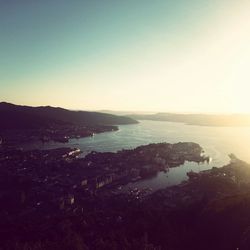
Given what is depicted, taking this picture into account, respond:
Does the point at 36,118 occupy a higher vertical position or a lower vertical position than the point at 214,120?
higher

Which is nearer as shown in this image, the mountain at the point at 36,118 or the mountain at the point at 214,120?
the mountain at the point at 36,118

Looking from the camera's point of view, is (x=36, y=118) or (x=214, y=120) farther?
(x=214, y=120)

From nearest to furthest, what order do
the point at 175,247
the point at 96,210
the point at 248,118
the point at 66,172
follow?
the point at 175,247, the point at 96,210, the point at 66,172, the point at 248,118

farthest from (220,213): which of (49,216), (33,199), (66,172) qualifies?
(66,172)

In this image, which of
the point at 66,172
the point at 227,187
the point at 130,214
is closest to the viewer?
the point at 130,214

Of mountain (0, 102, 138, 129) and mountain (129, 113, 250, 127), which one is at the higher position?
mountain (0, 102, 138, 129)

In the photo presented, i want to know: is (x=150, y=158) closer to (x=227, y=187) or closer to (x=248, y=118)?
(x=227, y=187)

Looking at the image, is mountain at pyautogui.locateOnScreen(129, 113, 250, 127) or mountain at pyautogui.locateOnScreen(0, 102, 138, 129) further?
mountain at pyautogui.locateOnScreen(129, 113, 250, 127)

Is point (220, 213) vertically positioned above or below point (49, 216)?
above

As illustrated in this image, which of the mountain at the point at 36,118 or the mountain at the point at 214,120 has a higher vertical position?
the mountain at the point at 36,118

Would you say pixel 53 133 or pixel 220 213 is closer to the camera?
pixel 220 213
